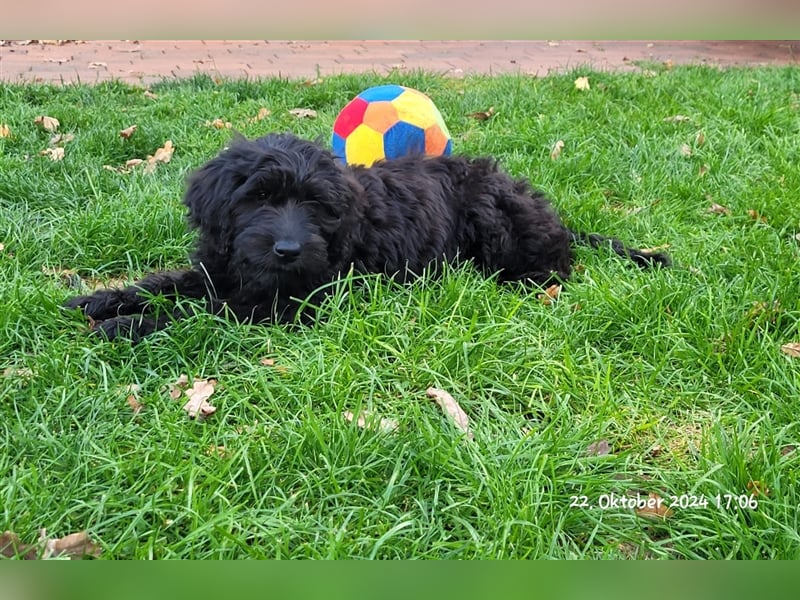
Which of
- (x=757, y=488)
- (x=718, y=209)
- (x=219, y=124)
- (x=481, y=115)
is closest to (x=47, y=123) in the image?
(x=219, y=124)

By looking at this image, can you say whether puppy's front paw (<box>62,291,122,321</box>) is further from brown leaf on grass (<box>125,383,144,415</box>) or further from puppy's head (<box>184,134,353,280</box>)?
brown leaf on grass (<box>125,383,144,415</box>)

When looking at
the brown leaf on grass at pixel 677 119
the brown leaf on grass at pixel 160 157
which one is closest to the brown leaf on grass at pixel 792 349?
the brown leaf on grass at pixel 677 119

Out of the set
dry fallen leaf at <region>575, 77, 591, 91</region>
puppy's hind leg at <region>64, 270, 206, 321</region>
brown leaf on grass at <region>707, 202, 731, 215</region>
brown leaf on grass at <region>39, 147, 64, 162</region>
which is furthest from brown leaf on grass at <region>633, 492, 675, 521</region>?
dry fallen leaf at <region>575, 77, 591, 91</region>

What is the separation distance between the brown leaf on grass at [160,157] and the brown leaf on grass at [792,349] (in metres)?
3.92

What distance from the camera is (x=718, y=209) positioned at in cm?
428

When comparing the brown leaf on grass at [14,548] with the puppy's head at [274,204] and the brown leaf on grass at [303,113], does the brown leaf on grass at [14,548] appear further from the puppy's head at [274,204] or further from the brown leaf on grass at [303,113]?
the brown leaf on grass at [303,113]

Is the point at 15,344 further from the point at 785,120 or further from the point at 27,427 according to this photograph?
the point at 785,120

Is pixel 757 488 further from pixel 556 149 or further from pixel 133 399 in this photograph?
pixel 556 149

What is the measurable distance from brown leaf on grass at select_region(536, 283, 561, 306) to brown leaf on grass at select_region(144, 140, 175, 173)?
2.88m

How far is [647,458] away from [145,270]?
2.65 metres

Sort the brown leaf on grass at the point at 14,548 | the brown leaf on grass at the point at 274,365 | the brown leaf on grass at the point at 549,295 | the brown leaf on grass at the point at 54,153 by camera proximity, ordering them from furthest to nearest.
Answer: the brown leaf on grass at the point at 54,153, the brown leaf on grass at the point at 549,295, the brown leaf on grass at the point at 274,365, the brown leaf on grass at the point at 14,548

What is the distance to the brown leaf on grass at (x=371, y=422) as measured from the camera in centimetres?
221

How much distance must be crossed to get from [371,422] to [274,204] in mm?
1157

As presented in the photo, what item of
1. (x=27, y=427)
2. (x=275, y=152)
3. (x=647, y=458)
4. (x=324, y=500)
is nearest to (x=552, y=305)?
(x=647, y=458)
